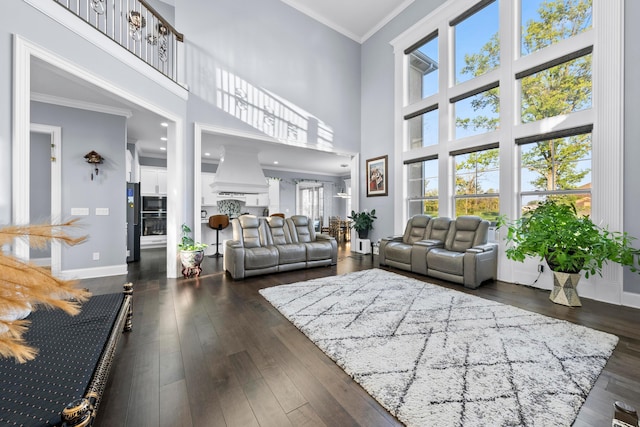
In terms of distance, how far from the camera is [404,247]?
4531 mm

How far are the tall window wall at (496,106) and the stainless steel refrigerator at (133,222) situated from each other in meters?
5.64

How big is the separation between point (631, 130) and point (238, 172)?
21.3 feet

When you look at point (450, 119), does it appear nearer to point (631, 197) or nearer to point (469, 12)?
point (469, 12)

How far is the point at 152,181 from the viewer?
24.2ft

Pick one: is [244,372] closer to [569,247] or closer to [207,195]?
[569,247]

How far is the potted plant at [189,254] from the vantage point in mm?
3986

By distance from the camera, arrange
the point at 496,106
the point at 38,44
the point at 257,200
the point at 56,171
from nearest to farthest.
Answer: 1. the point at 38,44
2. the point at 56,171
3. the point at 496,106
4. the point at 257,200

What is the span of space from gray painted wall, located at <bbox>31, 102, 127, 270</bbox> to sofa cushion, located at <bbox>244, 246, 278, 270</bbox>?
7.11 ft

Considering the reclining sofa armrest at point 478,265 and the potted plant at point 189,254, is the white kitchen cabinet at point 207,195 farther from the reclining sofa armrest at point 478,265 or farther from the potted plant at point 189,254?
the reclining sofa armrest at point 478,265

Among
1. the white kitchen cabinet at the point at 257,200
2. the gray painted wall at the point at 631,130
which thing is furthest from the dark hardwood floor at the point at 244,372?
the white kitchen cabinet at the point at 257,200

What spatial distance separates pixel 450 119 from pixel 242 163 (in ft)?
15.4

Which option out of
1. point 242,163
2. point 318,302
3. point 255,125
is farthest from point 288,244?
point 242,163

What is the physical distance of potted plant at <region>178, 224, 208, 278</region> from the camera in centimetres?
399

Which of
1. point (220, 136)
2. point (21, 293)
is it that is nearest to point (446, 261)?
point (21, 293)
